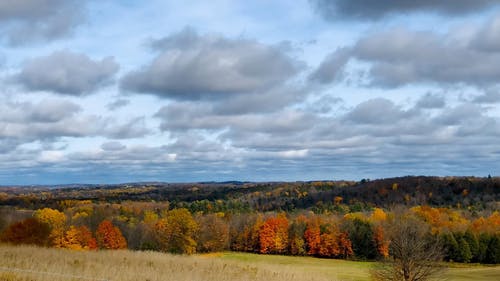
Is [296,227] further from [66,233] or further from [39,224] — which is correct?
[39,224]

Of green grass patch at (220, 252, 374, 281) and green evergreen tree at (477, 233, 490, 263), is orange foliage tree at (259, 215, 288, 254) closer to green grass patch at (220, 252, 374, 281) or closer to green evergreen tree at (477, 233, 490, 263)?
green grass patch at (220, 252, 374, 281)

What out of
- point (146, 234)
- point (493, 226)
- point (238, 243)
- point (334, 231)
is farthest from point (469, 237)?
point (146, 234)

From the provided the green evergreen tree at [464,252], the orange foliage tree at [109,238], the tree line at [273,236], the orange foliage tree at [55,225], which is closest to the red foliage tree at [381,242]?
the tree line at [273,236]

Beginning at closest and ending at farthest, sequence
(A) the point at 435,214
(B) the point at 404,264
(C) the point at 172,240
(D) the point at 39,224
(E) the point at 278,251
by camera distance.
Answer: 1. (B) the point at 404,264
2. (D) the point at 39,224
3. (C) the point at 172,240
4. (E) the point at 278,251
5. (A) the point at 435,214

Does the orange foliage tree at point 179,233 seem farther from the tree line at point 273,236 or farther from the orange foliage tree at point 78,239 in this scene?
the orange foliage tree at point 78,239

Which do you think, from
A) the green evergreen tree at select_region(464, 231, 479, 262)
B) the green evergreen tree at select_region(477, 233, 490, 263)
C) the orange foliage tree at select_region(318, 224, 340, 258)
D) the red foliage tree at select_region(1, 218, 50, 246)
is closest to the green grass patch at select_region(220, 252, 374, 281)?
the orange foliage tree at select_region(318, 224, 340, 258)

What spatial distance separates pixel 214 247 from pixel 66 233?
997 inches

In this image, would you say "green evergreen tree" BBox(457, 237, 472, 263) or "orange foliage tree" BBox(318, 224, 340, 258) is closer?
"green evergreen tree" BBox(457, 237, 472, 263)

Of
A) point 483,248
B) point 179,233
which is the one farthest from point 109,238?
point 483,248

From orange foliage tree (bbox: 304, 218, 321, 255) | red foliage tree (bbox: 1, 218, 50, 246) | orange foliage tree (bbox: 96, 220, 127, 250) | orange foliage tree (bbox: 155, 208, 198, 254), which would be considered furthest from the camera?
orange foliage tree (bbox: 304, 218, 321, 255)

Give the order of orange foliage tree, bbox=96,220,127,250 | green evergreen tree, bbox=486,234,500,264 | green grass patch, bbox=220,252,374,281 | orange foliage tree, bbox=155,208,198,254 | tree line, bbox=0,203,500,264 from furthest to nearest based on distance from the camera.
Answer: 1. orange foliage tree, bbox=155,208,198,254
2. tree line, bbox=0,203,500,264
3. orange foliage tree, bbox=96,220,127,250
4. green evergreen tree, bbox=486,234,500,264
5. green grass patch, bbox=220,252,374,281

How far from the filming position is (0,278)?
35.0ft

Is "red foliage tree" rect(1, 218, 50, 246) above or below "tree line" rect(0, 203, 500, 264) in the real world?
above

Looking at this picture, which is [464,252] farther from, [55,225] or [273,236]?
[55,225]
